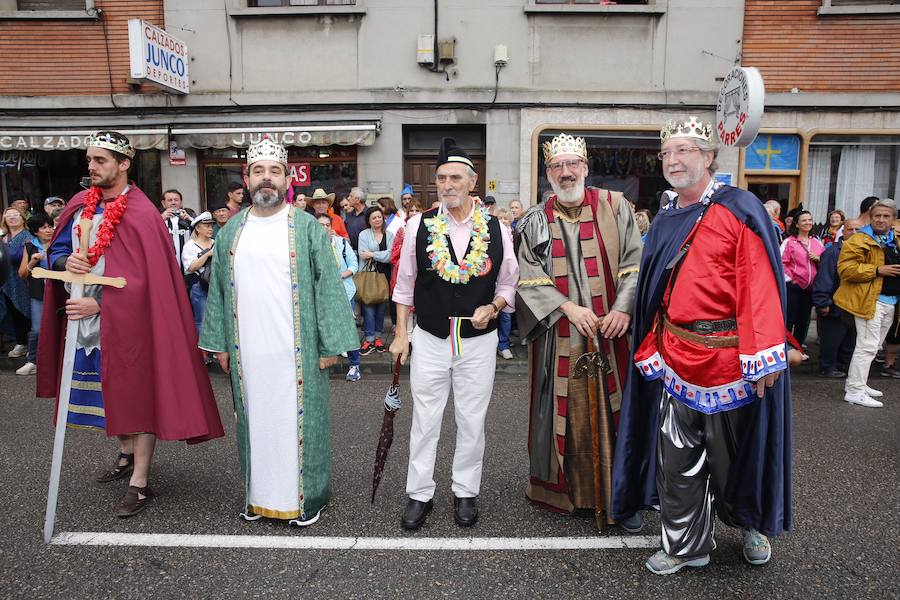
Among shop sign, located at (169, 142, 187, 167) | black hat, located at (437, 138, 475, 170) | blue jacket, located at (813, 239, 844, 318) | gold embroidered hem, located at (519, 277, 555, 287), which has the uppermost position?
shop sign, located at (169, 142, 187, 167)

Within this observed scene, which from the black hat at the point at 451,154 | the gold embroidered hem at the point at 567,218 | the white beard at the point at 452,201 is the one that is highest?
the black hat at the point at 451,154

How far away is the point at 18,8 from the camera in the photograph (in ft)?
36.3

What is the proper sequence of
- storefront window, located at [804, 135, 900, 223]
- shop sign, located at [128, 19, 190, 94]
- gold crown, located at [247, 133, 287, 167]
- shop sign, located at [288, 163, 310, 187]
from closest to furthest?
gold crown, located at [247, 133, 287, 167]
shop sign, located at [128, 19, 190, 94]
storefront window, located at [804, 135, 900, 223]
shop sign, located at [288, 163, 310, 187]

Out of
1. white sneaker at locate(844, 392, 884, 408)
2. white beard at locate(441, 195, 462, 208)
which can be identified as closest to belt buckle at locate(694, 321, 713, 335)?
white beard at locate(441, 195, 462, 208)

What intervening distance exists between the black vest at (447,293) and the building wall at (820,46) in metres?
9.14

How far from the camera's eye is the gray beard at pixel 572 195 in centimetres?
347

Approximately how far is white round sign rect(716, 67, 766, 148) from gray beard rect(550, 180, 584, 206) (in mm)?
805

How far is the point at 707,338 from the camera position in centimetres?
286

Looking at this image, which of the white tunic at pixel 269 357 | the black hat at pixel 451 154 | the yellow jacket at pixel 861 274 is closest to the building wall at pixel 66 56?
the white tunic at pixel 269 357

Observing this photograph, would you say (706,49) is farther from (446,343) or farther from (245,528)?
(245,528)

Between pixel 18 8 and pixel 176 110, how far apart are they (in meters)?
3.38

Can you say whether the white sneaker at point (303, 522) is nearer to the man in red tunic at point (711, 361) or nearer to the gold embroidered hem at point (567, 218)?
the man in red tunic at point (711, 361)

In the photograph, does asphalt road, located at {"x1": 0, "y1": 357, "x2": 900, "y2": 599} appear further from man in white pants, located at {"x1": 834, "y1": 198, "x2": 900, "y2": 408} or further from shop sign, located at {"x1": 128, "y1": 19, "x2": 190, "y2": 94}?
shop sign, located at {"x1": 128, "y1": 19, "x2": 190, "y2": 94}

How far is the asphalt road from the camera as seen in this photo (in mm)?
2920
